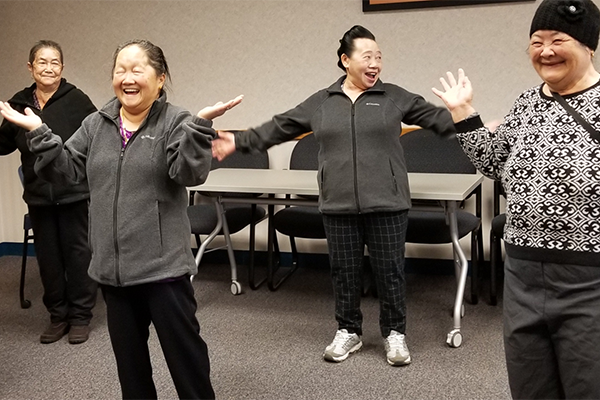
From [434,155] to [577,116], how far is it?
239cm

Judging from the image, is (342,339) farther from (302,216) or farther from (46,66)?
(46,66)

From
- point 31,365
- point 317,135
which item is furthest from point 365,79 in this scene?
point 31,365

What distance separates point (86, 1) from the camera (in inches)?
181

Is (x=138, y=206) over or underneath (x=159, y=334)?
over

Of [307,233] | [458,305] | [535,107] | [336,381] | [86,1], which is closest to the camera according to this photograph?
[535,107]

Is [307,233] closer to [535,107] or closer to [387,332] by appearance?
[387,332]

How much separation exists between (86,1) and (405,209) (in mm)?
3100

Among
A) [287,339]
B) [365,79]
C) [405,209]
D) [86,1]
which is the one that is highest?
[86,1]

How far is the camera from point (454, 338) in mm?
2947

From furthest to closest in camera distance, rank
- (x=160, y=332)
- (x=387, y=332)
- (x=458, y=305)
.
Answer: (x=458, y=305) → (x=387, y=332) → (x=160, y=332)

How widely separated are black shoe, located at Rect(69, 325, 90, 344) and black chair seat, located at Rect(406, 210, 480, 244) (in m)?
1.71

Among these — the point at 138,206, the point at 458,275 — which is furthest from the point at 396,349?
the point at 138,206

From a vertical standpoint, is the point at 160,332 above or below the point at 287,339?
above

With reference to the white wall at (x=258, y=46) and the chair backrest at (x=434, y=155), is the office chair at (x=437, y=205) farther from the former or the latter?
the white wall at (x=258, y=46)
